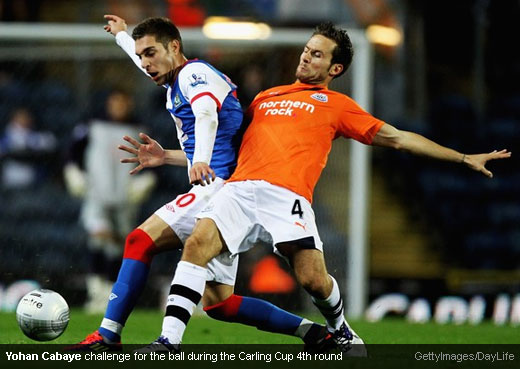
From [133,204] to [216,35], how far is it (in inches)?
80.5

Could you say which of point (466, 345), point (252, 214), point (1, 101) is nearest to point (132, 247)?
point (252, 214)

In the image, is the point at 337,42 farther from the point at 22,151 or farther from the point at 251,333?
the point at 22,151

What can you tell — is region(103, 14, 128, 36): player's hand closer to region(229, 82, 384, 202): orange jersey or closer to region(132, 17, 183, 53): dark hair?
region(132, 17, 183, 53): dark hair

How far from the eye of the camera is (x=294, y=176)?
20.6 ft

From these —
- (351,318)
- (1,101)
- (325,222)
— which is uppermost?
(1,101)

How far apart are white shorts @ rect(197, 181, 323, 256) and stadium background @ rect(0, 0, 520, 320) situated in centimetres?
483

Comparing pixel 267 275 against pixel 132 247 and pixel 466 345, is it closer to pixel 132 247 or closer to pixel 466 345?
pixel 466 345

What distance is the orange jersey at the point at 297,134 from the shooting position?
630 cm

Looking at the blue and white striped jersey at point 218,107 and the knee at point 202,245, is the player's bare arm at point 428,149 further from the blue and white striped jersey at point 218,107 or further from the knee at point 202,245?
the knee at point 202,245

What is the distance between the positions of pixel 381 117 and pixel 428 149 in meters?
8.31

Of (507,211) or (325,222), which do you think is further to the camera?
(507,211)

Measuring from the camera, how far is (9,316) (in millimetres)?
9031

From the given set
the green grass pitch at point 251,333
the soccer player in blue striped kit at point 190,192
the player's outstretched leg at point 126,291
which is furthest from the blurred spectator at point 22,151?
the player's outstretched leg at point 126,291

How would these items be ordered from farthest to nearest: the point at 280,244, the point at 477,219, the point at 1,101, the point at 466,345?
1. the point at 477,219
2. the point at 1,101
3. the point at 466,345
4. the point at 280,244
